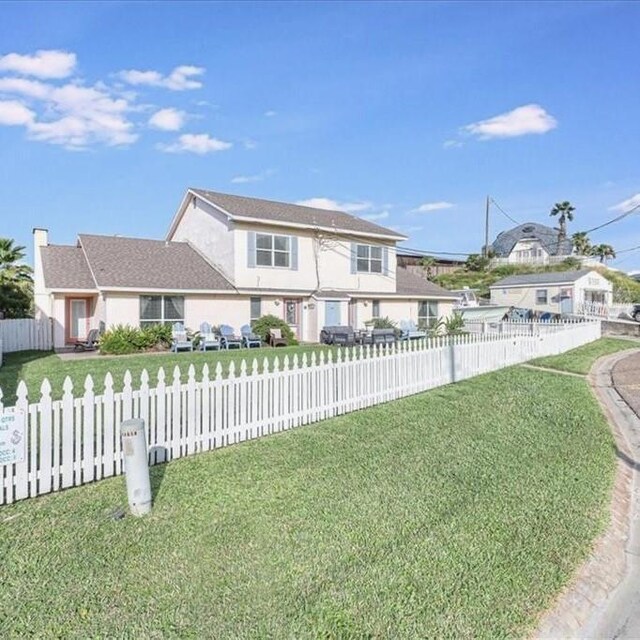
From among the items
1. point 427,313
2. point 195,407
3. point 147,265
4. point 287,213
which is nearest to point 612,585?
point 195,407

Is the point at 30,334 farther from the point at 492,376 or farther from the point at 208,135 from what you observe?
the point at 492,376

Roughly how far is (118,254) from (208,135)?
9.70 meters

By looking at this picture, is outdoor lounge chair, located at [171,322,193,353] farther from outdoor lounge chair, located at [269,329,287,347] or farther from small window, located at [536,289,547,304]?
small window, located at [536,289,547,304]

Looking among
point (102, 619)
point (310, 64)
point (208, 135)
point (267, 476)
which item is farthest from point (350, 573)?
point (208, 135)

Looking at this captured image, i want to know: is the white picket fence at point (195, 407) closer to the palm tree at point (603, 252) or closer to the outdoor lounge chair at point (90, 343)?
the outdoor lounge chair at point (90, 343)

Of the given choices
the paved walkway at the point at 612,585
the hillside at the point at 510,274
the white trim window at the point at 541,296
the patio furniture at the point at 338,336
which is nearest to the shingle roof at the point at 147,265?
the patio furniture at the point at 338,336

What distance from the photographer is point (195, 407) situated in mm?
6145

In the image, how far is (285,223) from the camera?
76.4 feet

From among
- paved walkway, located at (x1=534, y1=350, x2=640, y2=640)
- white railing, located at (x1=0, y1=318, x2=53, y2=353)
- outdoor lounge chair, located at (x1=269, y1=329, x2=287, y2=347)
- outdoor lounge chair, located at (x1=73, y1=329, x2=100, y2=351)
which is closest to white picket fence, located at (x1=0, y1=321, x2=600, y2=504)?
paved walkway, located at (x1=534, y1=350, x2=640, y2=640)

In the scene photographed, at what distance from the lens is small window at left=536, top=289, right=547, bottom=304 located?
1688 inches

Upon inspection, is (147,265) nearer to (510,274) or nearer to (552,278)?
(552,278)

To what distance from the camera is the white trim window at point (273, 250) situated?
76.0 ft

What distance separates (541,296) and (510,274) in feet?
60.3

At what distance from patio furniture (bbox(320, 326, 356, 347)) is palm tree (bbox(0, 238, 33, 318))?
58.4 feet
